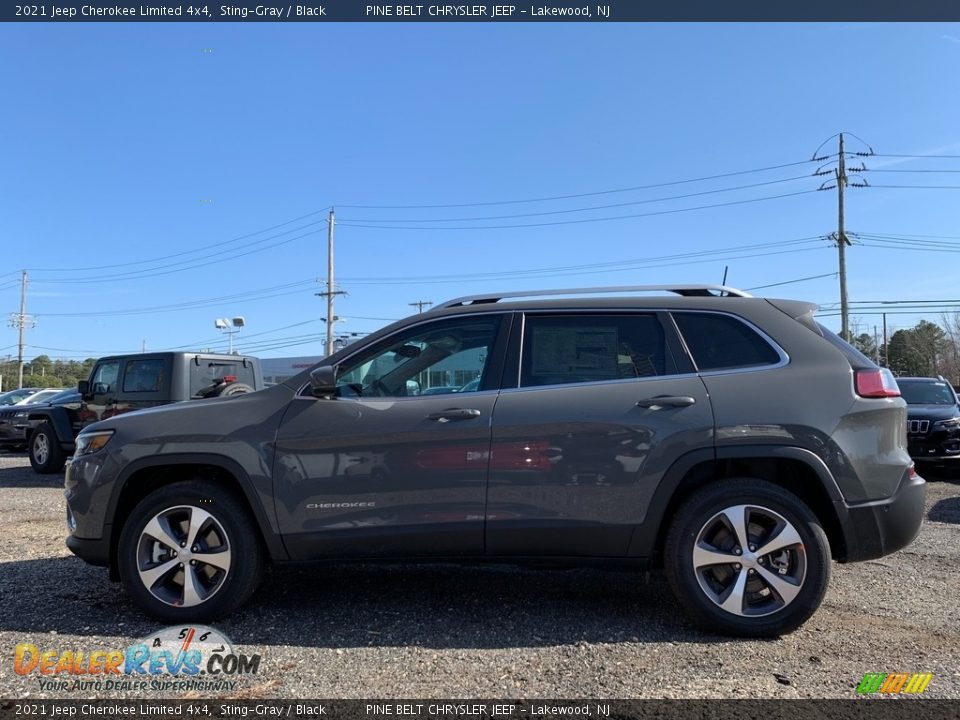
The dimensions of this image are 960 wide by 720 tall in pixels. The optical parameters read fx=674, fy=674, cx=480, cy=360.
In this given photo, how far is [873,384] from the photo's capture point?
11.9 ft

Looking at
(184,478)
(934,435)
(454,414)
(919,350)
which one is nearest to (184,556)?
(184,478)

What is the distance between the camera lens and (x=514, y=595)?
14.3ft

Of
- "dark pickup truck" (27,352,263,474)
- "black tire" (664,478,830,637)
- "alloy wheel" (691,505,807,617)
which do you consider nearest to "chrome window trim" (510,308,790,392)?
"black tire" (664,478,830,637)

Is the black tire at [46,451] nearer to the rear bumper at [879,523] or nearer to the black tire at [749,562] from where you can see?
the black tire at [749,562]

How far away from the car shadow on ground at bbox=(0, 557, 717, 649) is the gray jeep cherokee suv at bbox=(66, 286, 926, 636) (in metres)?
0.29

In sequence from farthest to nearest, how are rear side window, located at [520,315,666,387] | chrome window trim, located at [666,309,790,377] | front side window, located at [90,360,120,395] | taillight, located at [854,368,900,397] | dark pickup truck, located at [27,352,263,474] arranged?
front side window, located at [90,360,120,395], dark pickup truck, located at [27,352,263,474], rear side window, located at [520,315,666,387], chrome window trim, located at [666,309,790,377], taillight, located at [854,368,900,397]

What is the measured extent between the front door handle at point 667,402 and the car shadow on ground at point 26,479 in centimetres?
987

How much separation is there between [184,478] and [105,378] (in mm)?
7547

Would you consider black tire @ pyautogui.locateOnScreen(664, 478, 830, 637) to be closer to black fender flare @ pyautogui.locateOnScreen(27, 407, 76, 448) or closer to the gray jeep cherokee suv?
the gray jeep cherokee suv

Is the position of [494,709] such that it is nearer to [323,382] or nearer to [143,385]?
[323,382]

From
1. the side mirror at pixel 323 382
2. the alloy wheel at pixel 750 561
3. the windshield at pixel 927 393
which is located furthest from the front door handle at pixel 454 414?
the windshield at pixel 927 393

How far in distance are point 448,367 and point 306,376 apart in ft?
2.74

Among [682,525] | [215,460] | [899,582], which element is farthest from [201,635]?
[899,582]

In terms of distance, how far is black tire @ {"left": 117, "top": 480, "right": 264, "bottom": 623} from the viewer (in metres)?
3.74
